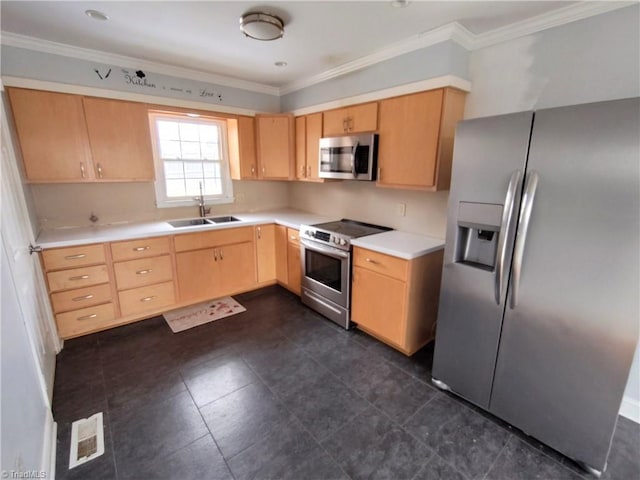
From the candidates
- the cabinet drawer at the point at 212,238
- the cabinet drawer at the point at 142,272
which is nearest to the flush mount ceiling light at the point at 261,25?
the cabinet drawer at the point at 212,238

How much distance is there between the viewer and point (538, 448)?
5.43 ft

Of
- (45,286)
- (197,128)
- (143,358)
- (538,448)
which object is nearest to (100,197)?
(45,286)

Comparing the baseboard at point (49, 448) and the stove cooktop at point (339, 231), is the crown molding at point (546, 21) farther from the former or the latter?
the baseboard at point (49, 448)

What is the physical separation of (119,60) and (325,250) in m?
2.67

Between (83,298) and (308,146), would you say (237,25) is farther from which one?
(83,298)

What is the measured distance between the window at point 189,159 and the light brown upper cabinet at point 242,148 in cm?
12

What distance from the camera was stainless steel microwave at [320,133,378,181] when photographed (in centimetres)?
270

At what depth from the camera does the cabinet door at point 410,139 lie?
7.50 ft

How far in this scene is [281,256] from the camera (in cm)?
367

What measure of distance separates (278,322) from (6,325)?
6.55 ft

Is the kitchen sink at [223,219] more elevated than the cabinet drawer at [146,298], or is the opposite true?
the kitchen sink at [223,219]

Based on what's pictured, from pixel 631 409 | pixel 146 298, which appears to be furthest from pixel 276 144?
pixel 631 409

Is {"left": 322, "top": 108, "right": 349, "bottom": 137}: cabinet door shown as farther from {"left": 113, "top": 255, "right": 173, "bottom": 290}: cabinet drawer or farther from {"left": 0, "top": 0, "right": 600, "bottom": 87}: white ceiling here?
{"left": 113, "top": 255, "right": 173, "bottom": 290}: cabinet drawer

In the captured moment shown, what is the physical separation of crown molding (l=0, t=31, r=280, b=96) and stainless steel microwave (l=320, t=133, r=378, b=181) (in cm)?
138
